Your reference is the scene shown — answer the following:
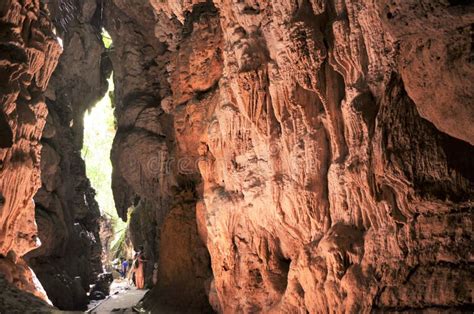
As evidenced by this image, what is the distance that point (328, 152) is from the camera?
5.63 meters

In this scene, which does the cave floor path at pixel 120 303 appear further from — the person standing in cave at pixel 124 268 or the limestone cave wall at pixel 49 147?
the person standing in cave at pixel 124 268

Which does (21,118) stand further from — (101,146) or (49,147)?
(101,146)

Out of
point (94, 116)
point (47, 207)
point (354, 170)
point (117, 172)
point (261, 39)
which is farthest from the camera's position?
point (94, 116)

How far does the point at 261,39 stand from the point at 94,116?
14979 mm

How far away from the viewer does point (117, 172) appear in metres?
14.8

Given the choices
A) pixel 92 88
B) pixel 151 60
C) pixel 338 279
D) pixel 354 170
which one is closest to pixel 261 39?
pixel 354 170

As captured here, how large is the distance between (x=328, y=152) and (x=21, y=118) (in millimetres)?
4650

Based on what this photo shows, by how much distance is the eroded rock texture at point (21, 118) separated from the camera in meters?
6.58

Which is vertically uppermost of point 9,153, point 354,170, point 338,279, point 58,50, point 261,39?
point 58,50

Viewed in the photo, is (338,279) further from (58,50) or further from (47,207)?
(47,207)

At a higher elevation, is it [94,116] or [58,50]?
[94,116]

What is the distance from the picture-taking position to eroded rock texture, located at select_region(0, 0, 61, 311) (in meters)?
6.58

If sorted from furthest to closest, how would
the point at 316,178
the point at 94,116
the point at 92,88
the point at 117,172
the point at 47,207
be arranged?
the point at 94,116 → the point at 92,88 → the point at 117,172 → the point at 47,207 → the point at 316,178

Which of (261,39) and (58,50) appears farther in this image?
(58,50)
